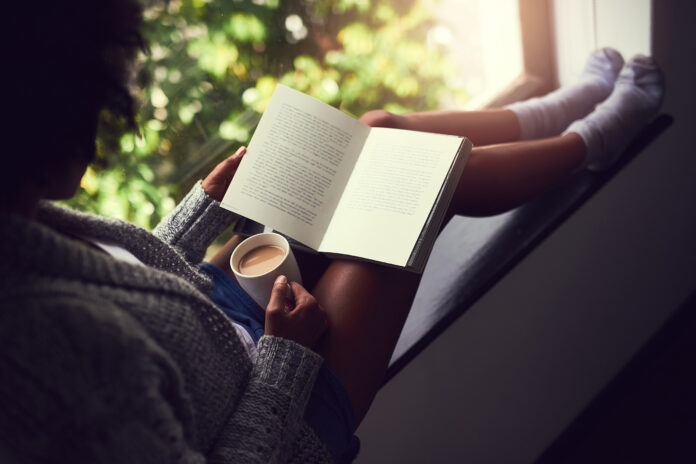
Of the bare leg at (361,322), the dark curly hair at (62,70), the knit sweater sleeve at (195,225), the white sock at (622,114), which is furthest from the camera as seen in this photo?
the white sock at (622,114)

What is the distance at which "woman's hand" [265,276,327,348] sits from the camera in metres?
0.79

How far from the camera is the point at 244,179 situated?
918 mm

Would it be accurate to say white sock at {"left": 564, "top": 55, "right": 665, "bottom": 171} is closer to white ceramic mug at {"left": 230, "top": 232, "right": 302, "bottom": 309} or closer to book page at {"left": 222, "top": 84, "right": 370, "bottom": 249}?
book page at {"left": 222, "top": 84, "right": 370, "bottom": 249}

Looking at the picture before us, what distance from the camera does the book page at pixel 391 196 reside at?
84 cm

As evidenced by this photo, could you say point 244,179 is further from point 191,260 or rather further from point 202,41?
point 202,41

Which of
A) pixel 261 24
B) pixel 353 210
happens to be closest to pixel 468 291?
pixel 353 210

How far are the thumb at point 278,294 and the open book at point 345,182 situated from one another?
0.32 ft

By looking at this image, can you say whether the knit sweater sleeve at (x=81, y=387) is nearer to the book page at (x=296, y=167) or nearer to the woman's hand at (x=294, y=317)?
the woman's hand at (x=294, y=317)

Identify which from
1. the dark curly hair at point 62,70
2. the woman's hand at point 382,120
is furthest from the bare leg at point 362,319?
the dark curly hair at point 62,70

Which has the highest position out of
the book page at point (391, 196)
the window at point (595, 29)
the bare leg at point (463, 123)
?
the window at point (595, 29)

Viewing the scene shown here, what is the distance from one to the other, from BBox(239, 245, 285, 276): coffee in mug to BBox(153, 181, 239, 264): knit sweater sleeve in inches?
4.4

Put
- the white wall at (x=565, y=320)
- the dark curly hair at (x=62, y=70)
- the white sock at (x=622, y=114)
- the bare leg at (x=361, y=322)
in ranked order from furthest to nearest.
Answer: the white sock at (x=622, y=114) → the white wall at (x=565, y=320) → the bare leg at (x=361, y=322) → the dark curly hair at (x=62, y=70)

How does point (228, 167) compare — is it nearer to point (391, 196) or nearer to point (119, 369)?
point (391, 196)

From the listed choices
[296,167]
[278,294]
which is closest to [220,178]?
[296,167]
